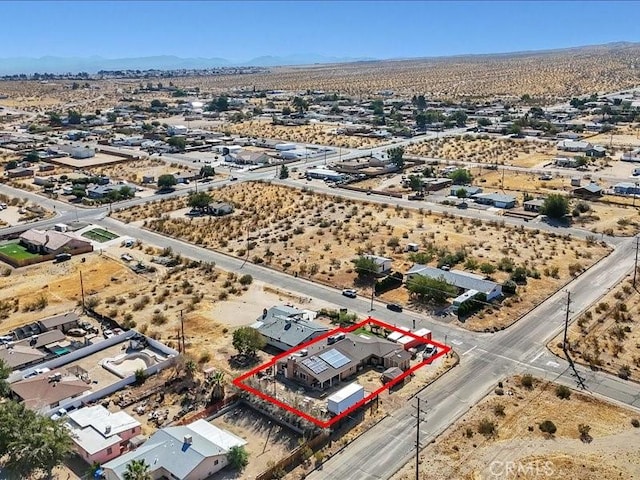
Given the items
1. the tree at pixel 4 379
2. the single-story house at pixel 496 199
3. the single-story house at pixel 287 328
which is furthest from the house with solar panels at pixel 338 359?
the single-story house at pixel 496 199

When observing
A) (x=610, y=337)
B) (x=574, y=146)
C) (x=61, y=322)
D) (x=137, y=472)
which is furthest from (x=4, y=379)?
(x=574, y=146)

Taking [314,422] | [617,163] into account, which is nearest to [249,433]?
[314,422]

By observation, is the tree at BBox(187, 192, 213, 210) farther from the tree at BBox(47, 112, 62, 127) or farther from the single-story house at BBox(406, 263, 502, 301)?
the tree at BBox(47, 112, 62, 127)

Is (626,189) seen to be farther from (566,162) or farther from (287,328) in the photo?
(287,328)

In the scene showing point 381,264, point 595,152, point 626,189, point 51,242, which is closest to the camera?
point 381,264

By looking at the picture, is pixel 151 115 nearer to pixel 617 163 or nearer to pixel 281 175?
pixel 281 175
